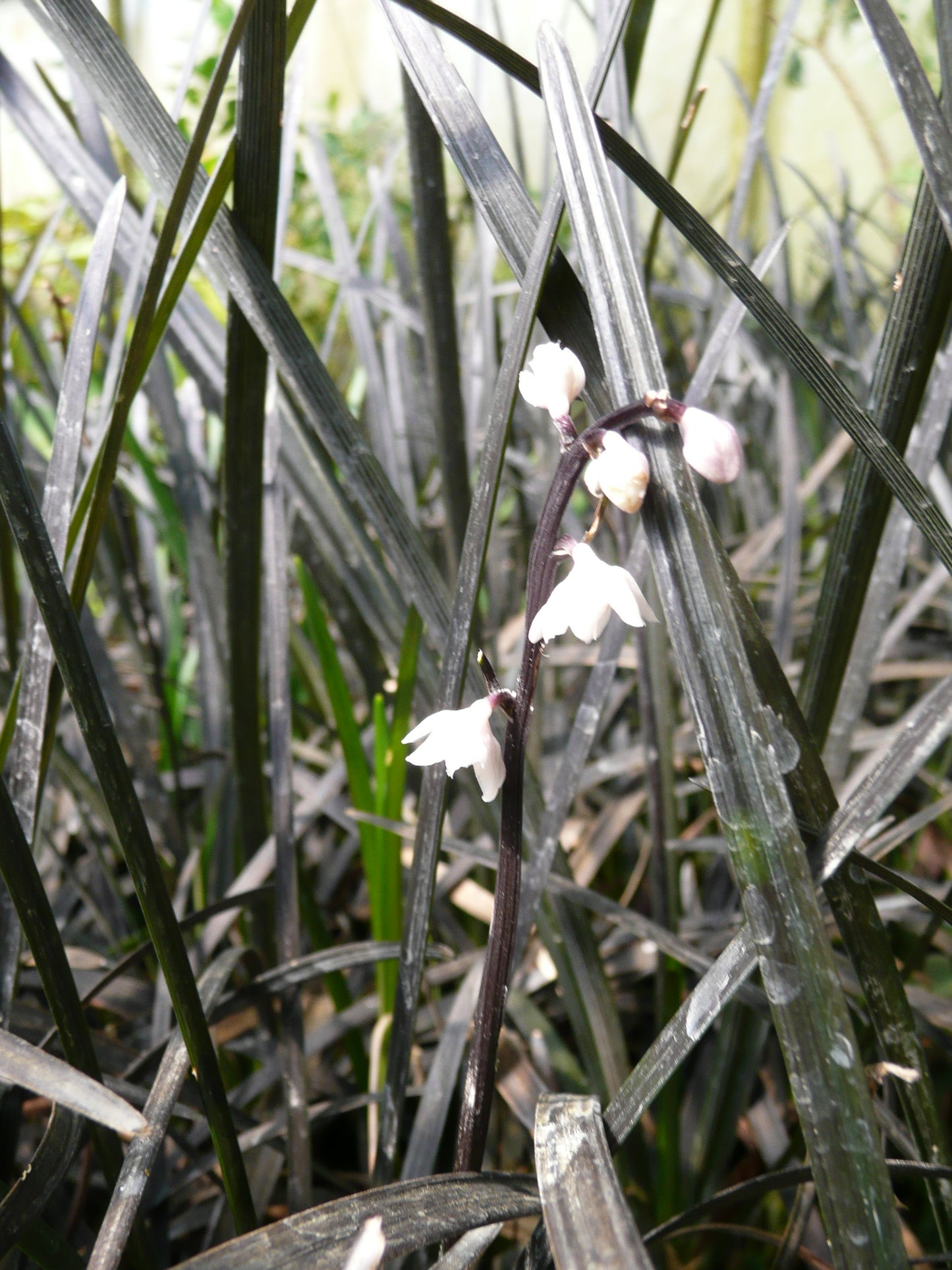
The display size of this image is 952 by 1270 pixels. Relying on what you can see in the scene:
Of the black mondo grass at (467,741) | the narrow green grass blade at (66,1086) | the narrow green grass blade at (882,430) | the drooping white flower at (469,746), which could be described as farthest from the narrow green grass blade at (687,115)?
the narrow green grass blade at (66,1086)

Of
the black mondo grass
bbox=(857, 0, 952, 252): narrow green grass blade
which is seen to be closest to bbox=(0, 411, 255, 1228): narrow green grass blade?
the black mondo grass

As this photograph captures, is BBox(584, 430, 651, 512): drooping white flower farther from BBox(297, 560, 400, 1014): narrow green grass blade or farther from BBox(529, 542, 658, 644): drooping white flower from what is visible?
BBox(297, 560, 400, 1014): narrow green grass blade

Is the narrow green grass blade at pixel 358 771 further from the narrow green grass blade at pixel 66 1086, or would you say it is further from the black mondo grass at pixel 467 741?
the narrow green grass blade at pixel 66 1086

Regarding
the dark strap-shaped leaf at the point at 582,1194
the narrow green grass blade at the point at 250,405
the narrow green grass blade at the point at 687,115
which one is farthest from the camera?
the narrow green grass blade at the point at 687,115

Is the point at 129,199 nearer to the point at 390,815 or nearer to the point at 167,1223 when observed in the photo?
the point at 390,815

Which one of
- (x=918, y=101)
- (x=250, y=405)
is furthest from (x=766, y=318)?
(x=250, y=405)

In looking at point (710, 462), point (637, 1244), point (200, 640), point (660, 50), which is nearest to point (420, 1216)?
point (637, 1244)

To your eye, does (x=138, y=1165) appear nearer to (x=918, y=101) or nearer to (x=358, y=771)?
(x=358, y=771)
